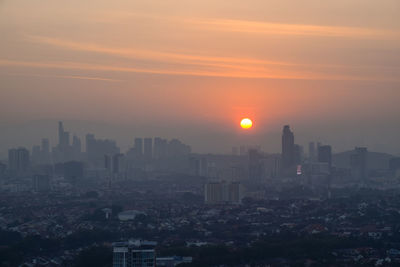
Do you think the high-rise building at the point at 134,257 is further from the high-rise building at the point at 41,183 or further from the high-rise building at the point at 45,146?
the high-rise building at the point at 45,146

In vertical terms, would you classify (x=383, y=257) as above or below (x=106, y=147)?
below

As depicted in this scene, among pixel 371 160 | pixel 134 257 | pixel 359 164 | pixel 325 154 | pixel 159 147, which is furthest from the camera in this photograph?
pixel 159 147

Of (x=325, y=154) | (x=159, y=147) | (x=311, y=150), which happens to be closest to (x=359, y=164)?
(x=325, y=154)

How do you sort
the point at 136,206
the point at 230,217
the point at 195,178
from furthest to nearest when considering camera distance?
the point at 195,178 → the point at 136,206 → the point at 230,217

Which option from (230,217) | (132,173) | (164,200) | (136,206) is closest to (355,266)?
(230,217)

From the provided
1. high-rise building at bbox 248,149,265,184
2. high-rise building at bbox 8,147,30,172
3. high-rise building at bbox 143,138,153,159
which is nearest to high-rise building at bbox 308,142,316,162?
high-rise building at bbox 248,149,265,184

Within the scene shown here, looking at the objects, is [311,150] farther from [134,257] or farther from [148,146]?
[134,257]

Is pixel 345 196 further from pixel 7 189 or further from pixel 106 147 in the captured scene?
pixel 106 147
